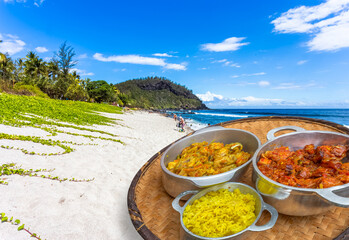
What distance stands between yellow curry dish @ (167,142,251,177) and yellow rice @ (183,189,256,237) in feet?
0.96

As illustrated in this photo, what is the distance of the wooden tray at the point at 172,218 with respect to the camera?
1.48 metres

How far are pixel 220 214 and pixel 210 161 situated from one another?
0.69m

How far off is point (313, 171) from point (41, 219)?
3426 mm

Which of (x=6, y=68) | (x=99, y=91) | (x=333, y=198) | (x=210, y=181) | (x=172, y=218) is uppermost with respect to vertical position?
(x=6, y=68)

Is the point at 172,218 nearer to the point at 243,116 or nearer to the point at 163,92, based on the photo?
the point at 243,116

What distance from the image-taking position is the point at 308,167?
71.4 inches

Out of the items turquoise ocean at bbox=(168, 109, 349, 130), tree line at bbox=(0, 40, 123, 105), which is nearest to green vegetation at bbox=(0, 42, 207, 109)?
tree line at bbox=(0, 40, 123, 105)

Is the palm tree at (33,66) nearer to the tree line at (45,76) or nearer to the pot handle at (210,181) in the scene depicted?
the tree line at (45,76)

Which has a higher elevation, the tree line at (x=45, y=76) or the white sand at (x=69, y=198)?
the tree line at (x=45, y=76)

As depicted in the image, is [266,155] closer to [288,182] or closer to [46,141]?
[288,182]

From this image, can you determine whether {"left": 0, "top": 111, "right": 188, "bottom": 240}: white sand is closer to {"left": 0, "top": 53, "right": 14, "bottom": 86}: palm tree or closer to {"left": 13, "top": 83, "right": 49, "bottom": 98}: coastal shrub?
{"left": 13, "top": 83, "right": 49, "bottom": 98}: coastal shrub

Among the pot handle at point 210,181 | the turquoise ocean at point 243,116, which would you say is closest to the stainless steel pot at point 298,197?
the pot handle at point 210,181

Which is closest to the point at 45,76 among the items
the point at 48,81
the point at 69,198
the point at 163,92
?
the point at 48,81

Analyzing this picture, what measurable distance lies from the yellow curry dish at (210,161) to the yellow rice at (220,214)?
29 centimetres
